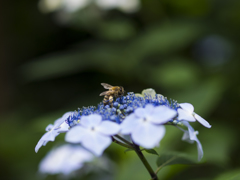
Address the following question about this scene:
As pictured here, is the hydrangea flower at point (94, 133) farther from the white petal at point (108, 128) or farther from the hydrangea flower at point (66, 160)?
the hydrangea flower at point (66, 160)

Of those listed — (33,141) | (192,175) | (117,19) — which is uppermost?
(117,19)

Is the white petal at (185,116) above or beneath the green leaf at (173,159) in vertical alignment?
above

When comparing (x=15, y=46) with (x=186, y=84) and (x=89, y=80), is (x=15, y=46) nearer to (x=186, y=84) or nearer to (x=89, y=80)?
(x=89, y=80)

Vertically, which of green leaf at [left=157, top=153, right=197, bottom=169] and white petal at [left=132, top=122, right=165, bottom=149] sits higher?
white petal at [left=132, top=122, right=165, bottom=149]

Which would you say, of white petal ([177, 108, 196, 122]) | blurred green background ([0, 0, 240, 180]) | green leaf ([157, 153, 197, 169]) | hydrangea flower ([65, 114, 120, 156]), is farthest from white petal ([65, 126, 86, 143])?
blurred green background ([0, 0, 240, 180])

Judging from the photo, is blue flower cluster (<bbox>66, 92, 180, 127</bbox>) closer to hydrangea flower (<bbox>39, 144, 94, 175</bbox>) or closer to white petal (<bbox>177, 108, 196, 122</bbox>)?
white petal (<bbox>177, 108, 196, 122</bbox>)

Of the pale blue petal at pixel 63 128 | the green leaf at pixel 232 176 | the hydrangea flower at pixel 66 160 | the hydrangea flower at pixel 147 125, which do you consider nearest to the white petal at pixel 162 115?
the hydrangea flower at pixel 147 125

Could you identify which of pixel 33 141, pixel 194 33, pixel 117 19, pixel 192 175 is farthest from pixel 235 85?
pixel 33 141

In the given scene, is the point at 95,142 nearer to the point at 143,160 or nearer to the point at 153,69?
the point at 143,160
